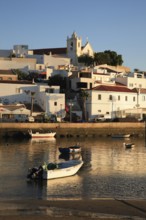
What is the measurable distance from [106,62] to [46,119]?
170 feet

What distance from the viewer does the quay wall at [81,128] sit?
57562 millimetres

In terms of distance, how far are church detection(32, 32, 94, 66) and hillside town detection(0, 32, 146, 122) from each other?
23.5 m

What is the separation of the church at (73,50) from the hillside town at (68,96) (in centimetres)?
2347

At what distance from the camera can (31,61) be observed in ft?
304

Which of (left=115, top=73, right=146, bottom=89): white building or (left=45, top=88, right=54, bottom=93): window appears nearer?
(left=45, top=88, right=54, bottom=93): window

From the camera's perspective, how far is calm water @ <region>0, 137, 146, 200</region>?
→ 23203mm

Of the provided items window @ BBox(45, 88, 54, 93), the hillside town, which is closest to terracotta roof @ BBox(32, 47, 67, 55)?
the hillside town

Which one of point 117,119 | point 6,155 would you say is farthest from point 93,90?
point 6,155

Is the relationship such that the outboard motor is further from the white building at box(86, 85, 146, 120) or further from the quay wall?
the white building at box(86, 85, 146, 120)

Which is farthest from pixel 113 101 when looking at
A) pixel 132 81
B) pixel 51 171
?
pixel 51 171

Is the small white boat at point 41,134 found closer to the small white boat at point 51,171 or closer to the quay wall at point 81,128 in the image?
the quay wall at point 81,128

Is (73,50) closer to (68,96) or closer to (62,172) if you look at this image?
(68,96)

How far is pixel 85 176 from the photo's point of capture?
2870 cm

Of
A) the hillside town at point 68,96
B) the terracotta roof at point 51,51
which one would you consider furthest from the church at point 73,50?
the hillside town at point 68,96
